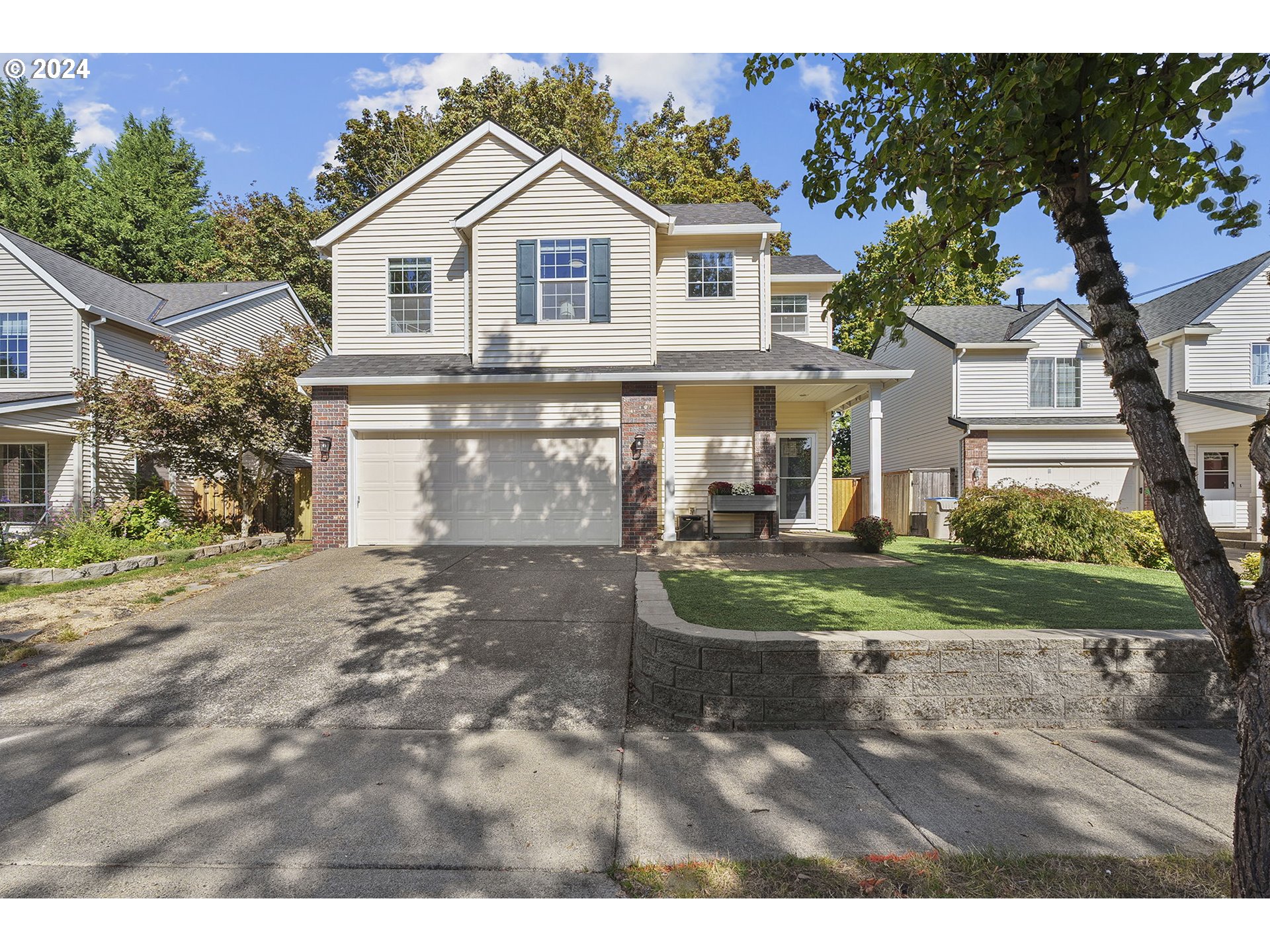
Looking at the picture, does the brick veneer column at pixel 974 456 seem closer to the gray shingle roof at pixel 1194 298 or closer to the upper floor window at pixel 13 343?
the gray shingle roof at pixel 1194 298

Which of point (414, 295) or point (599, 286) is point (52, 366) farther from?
point (599, 286)

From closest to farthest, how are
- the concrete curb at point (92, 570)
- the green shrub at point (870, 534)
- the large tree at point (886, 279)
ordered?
the large tree at point (886, 279) → the concrete curb at point (92, 570) → the green shrub at point (870, 534)

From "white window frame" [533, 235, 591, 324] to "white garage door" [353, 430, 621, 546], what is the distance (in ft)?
7.39

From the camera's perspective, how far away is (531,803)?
11.3 ft

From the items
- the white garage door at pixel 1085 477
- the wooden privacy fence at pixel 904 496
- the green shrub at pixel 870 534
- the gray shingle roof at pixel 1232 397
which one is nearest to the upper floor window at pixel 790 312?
the wooden privacy fence at pixel 904 496

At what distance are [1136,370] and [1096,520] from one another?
967 centimetres

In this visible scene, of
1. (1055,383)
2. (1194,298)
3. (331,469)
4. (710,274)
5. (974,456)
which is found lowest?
(331,469)

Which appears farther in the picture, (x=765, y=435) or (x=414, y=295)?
(x=414, y=295)

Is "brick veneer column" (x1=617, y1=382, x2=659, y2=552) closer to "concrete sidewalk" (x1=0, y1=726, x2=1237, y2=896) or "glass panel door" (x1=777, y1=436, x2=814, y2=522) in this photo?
"glass panel door" (x1=777, y1=436, x2=814, y2=522)

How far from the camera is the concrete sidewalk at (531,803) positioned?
285cm

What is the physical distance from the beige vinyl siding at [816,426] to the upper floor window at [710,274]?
3227 mm

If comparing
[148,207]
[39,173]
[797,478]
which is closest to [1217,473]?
[797,478]

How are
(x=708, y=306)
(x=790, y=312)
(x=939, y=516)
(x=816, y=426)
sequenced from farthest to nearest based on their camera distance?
(x=939, y=516), (x=790, y=312), (x=816, y=426), (x=708, y=306)

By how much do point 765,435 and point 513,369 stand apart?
5.26m
